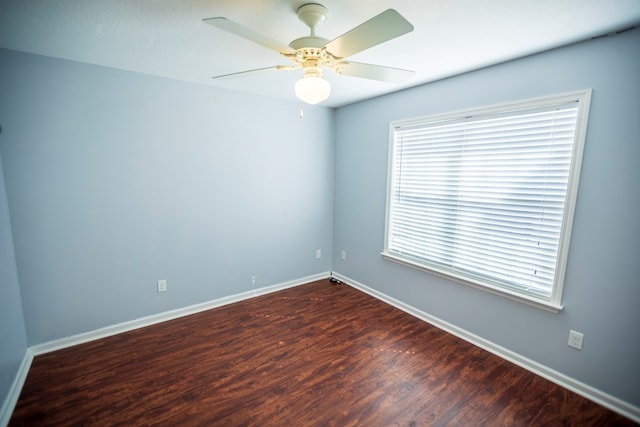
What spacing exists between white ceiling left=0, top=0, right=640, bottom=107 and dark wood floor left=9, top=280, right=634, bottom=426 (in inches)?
92.5

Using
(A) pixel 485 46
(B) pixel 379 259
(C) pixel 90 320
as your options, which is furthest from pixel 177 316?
(A) pixel 485 46

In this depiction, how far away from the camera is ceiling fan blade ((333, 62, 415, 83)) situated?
1.57 meters

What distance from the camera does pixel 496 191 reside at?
2287 mm

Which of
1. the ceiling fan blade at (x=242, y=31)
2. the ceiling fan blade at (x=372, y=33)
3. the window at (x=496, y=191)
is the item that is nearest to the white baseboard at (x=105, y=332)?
the window at (x=496, y=191)

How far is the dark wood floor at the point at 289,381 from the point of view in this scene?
1.73 m

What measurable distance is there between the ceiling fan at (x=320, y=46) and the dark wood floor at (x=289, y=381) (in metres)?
1.93

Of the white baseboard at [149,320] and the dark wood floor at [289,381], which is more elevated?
the white baseboard at [149,320]

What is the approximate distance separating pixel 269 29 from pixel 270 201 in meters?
1.99

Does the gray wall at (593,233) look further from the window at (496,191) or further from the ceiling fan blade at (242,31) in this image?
the ceiling fan blade at (242,31)

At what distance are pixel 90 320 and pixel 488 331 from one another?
3.51 metres

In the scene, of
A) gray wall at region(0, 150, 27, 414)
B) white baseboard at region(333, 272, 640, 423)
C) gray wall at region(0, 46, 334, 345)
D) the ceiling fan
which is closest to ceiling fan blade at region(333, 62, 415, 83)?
the ceiling fan

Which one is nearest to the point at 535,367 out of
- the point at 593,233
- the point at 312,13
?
the point at 593,233

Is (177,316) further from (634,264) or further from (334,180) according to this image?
(634,264)

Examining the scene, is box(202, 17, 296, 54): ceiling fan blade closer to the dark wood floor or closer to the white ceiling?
the white ceiling
